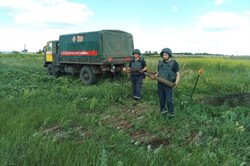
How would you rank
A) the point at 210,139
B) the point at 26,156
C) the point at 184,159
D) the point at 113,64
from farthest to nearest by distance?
1. the point at 113,64
2. the point at 210,139
3. the point at 184,159
4. the point at 26,156

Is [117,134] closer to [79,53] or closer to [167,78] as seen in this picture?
[167,78]

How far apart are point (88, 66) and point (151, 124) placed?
6.32m

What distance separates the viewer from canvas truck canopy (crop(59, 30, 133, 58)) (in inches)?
341

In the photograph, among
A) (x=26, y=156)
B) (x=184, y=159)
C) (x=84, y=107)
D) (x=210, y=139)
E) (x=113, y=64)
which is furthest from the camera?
(x=113, y=64)

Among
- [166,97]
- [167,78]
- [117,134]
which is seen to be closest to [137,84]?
[166,97]

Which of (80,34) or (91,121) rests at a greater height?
(80,34)

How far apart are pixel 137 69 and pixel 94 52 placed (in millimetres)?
3704

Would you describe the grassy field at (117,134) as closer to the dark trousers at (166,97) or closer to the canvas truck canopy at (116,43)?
the dark trousers at (166,97)

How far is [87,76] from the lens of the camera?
9.41 m

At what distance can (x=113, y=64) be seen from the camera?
9062mm

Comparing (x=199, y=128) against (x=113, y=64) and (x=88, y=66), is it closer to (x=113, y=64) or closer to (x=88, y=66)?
(x=113, y=64)

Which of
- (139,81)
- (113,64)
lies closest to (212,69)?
(113,64)

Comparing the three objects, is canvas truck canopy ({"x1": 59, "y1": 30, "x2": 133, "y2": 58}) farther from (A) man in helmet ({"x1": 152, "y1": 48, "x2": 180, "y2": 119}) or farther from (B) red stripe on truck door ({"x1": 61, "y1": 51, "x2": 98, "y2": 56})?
(A) man in helmet ({"x1": 152, "y1": 48, "x2": 180, "y2": 119})

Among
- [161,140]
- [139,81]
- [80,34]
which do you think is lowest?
[161,140]
